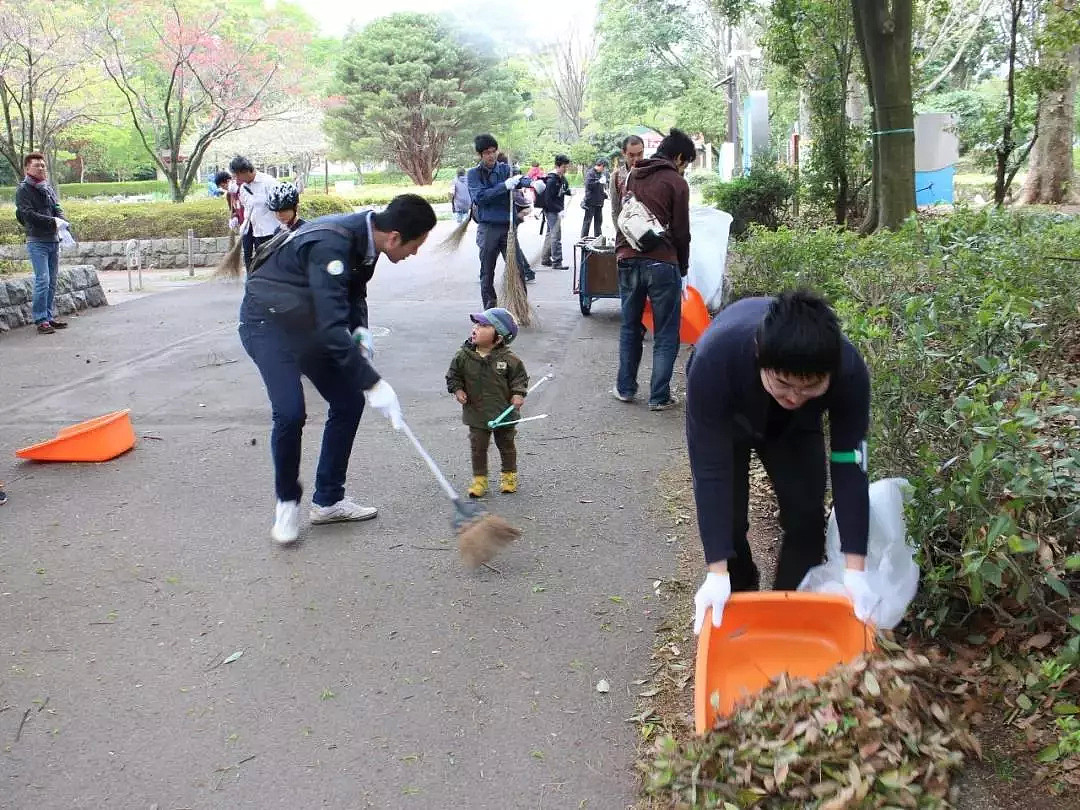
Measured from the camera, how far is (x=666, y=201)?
601 cm

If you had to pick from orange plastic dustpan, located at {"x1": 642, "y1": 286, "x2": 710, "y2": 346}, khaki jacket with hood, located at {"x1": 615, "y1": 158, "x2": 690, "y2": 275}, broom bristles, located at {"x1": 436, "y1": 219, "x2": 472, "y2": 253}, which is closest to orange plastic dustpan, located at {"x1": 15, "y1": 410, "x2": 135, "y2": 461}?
khaki jacket with hood, located at {"x1": 615, "y1": 158, "x2": 690, "y2": 275}

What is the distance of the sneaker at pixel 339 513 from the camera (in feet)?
14.7

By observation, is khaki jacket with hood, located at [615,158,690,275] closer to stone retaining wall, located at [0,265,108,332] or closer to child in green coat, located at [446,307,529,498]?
child in green coat, located at [446,307,529,498]

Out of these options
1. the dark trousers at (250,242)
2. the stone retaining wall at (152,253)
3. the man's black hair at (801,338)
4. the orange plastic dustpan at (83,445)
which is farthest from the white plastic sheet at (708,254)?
the stone retaining wall at (152,253)

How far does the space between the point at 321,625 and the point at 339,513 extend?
1.01m

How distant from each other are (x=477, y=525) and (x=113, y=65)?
21.8 m

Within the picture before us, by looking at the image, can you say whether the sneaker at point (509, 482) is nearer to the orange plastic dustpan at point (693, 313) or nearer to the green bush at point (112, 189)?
the orange plastic dustpan at point (693, 313)

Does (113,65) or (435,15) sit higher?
(435,15)

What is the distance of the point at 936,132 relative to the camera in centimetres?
1518

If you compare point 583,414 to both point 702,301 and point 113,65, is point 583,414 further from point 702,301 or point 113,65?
point 113,65

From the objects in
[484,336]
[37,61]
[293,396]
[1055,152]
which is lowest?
[293,396]

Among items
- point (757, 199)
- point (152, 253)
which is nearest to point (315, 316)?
point (757, 199)

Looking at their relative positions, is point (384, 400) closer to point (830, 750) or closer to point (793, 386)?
point (793, 386)

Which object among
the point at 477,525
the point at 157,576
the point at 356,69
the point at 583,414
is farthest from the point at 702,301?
the point at 356,69
